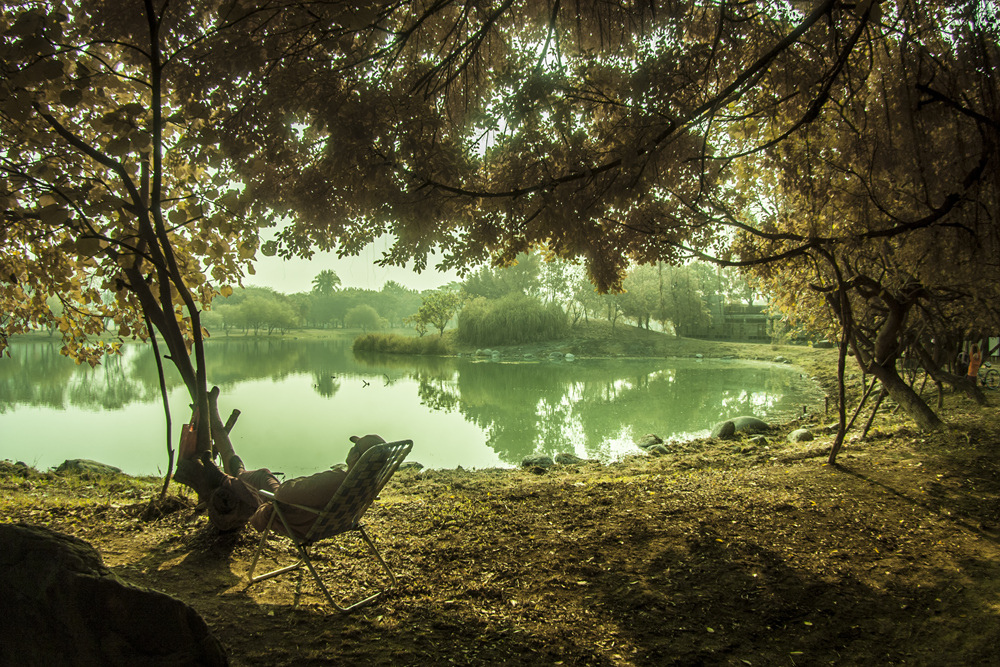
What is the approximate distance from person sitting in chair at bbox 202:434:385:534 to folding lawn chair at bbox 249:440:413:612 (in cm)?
3

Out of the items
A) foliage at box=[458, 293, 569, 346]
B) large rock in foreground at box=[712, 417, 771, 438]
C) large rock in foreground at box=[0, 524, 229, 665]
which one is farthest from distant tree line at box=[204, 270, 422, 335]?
large rock in foreground at box=[0, 524, 229, 665]

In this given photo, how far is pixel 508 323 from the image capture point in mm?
33062

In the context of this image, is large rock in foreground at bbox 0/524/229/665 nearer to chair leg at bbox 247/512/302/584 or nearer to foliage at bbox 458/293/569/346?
chair leg at bbox 247/512/302/584

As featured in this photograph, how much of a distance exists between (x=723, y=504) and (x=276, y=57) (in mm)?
4258

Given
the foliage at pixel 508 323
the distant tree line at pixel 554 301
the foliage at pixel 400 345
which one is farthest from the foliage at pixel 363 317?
the foliage at pixel 508 323

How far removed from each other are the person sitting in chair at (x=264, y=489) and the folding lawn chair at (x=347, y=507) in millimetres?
34

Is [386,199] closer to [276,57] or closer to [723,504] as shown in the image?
[276,57]

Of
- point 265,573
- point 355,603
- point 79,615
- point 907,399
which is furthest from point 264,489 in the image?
point 907,399

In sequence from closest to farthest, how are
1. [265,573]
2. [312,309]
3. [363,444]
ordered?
[363,444]
[265,573]
[312,309]

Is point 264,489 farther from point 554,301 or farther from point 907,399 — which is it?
point 554,301

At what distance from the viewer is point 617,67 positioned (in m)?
3.90

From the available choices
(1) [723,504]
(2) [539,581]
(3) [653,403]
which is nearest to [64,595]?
(2) [539,581]

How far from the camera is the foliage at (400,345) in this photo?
30828mm

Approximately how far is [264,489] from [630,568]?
2.09m
